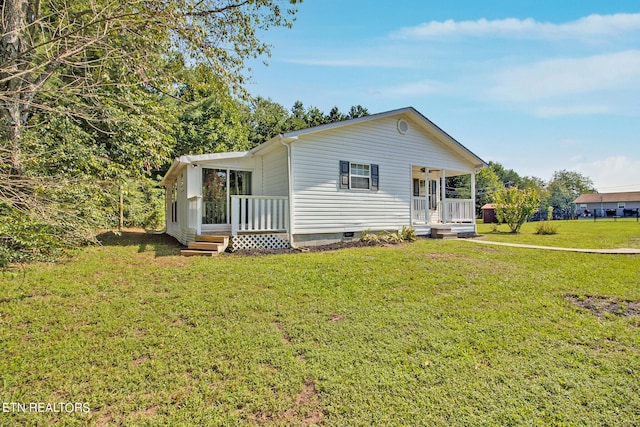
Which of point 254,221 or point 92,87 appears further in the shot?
point 254,221

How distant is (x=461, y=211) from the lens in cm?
1480

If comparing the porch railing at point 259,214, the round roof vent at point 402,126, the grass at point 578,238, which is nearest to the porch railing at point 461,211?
the grass at point 578,238

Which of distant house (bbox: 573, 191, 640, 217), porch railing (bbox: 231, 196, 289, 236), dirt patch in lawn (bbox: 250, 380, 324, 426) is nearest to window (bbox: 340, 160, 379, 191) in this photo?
porch railing (bbox: 231, 196, 289, 236)

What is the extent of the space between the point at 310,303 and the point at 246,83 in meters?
6.36

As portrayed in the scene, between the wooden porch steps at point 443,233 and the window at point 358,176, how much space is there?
3399 mm

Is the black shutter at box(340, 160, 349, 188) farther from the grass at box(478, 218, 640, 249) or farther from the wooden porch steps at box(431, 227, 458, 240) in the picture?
the grass at box(478, 218, 640, 249)

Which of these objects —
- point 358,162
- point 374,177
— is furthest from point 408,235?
point 358,162

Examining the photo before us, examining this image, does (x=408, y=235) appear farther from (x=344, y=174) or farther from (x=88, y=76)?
(x=88, y=76)

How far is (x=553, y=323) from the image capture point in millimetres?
4242

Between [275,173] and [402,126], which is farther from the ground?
[402,126]

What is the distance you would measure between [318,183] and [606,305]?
767 centimetres

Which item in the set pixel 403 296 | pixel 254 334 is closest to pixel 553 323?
pixel 403 296

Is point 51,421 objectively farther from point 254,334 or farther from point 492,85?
point 492,85

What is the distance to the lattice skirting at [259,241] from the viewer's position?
30.7 ft
